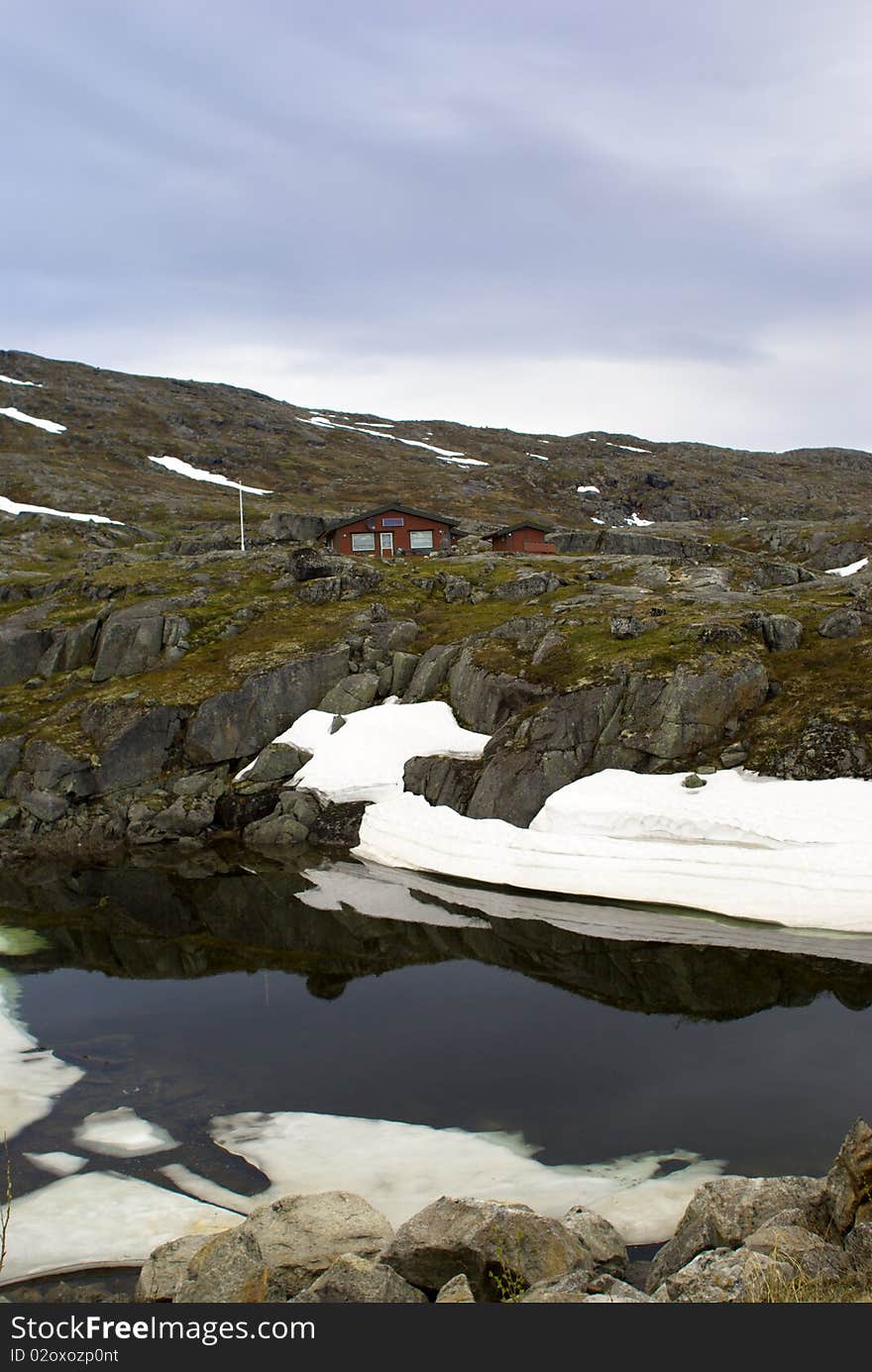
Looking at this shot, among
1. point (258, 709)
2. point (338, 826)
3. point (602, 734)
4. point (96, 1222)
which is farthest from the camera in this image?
point (258, 709)

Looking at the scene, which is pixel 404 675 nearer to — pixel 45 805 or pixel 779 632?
pixel 779 632

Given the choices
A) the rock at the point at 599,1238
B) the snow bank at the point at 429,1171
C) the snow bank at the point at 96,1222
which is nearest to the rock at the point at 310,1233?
the snow bank at the point at 429,1171

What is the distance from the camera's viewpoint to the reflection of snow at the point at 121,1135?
19.2 m

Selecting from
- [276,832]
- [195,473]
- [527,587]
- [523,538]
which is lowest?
[276,832]

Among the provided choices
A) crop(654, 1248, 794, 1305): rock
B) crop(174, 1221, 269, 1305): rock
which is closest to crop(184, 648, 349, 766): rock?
crop(174, 1221, 269, 1305): rock

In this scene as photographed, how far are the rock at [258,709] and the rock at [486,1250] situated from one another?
1673 inches

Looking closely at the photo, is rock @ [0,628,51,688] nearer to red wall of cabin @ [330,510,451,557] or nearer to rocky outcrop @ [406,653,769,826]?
rocky outcrop @ [406,653,769,826]

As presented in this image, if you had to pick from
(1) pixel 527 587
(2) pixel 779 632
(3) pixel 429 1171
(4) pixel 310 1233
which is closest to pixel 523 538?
(1) pixel 527 587

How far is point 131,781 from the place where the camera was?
53562mm

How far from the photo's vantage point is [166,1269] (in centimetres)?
1341

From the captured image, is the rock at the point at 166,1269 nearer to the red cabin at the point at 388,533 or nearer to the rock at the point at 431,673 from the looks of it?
the rock at the point at 431,673

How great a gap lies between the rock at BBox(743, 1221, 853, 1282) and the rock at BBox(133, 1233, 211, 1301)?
8499mm

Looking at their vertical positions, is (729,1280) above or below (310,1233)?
above

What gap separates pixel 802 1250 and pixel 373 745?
1585 inches
